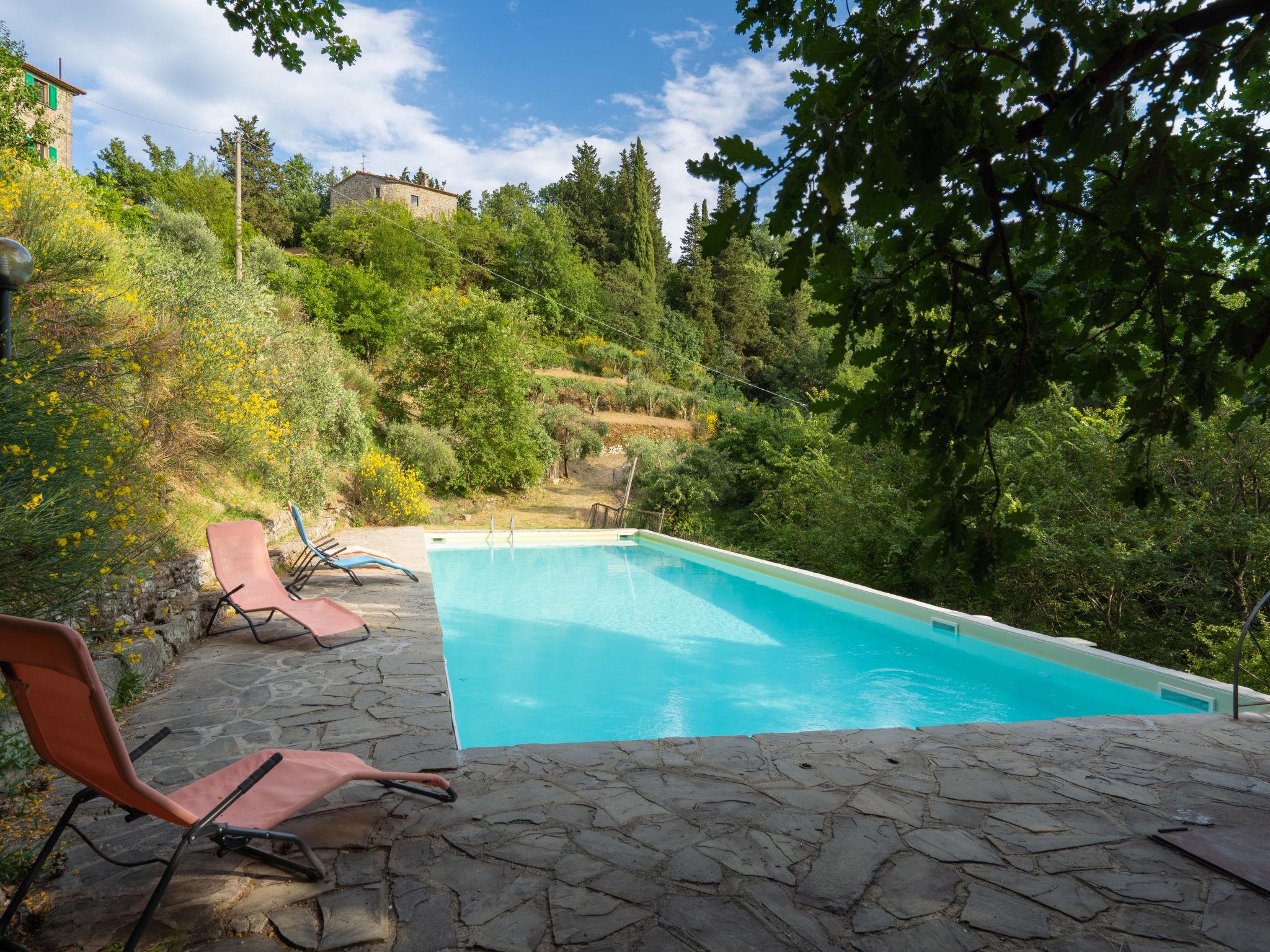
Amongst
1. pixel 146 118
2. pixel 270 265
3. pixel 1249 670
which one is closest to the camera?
pixel 1249 670

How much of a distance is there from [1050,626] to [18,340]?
32.0 ft

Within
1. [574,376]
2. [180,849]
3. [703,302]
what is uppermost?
[703,302]

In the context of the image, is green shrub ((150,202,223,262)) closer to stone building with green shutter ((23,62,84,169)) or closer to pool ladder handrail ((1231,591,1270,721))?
stone building with green shutter ((23,62,84,169))

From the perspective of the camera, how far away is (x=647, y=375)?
27688 millimetres

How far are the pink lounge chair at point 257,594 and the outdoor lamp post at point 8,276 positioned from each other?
1955 mm

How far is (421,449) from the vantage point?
1592 cm

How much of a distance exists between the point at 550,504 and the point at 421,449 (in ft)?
13.3

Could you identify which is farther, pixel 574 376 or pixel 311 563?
→ pixel 574 376

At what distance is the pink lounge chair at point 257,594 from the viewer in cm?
522

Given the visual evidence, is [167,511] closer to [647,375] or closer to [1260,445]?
[1260,445]

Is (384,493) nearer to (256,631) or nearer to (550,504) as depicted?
(550,504)

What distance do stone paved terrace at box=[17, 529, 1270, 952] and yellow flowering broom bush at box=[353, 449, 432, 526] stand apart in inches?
380

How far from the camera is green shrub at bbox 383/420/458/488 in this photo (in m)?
15.9

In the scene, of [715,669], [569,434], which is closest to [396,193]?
[569,434]
